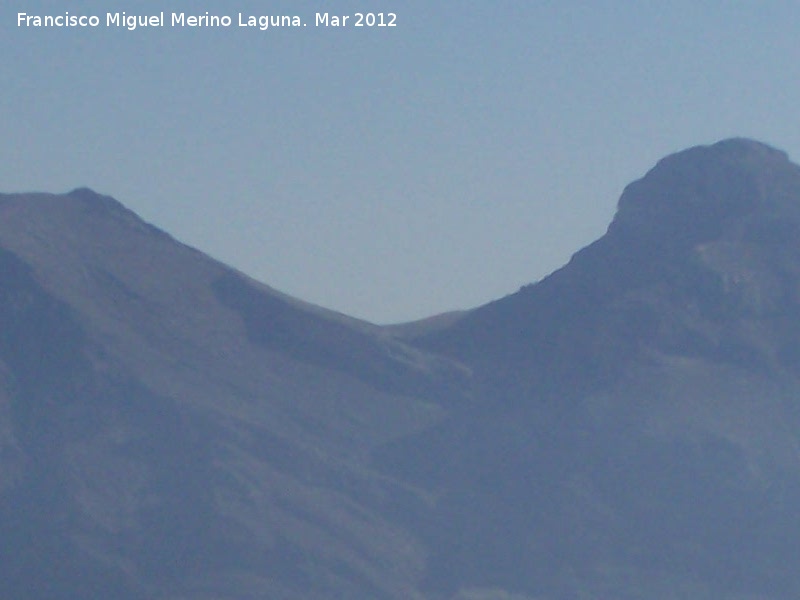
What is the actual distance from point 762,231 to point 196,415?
4224 cm

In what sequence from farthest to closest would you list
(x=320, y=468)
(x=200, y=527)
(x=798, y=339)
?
(x=798, y=339), (x=320, y=468), (x=200, y=527)

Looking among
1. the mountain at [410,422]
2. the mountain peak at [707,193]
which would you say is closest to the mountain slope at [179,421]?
the mountain at [410,422]

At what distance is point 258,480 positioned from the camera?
120188 mm

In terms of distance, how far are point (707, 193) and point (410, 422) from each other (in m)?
29.2

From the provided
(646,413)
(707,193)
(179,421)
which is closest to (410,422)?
(646,413)

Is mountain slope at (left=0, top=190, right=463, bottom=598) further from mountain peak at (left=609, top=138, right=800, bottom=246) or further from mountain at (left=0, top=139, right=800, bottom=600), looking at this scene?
mountain peak at (left=609, top=138, right=800, bottom=246)

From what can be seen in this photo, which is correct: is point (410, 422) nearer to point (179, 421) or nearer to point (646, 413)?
point (646, 413)

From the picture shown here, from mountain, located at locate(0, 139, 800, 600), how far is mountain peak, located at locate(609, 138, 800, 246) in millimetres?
225

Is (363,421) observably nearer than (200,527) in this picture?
No

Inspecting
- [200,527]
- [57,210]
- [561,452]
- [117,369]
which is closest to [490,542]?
[561,452]

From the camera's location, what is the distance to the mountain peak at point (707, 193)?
14075 cm

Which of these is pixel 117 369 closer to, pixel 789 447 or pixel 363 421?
pixel 363 421

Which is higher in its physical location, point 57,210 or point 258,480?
point 57,210

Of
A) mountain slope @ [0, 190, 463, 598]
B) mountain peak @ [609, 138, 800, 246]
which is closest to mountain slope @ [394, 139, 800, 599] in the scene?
mountain peak @ [609, 138, 800, 246]
